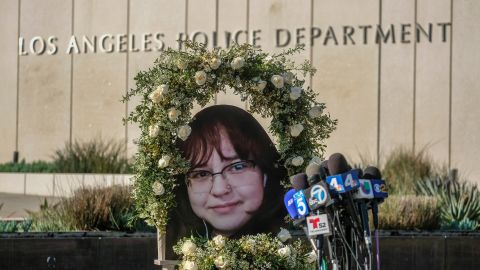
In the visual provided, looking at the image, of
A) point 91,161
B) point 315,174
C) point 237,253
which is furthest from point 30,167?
point 315,174

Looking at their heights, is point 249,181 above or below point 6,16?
below

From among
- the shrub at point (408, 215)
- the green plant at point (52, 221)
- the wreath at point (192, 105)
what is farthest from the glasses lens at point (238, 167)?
the shrub at point (408, 215)

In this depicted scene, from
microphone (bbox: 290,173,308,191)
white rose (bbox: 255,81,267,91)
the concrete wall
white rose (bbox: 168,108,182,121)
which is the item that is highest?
the concrete wall

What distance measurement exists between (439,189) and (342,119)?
7.48 metres

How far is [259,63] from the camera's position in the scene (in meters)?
10.4

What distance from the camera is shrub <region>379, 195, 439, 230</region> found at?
15114mm

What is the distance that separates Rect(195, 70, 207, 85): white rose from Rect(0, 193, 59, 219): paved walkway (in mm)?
9860

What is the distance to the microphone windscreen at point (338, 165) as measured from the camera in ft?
23.5

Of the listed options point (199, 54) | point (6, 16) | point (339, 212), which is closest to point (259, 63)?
point (199, 54)

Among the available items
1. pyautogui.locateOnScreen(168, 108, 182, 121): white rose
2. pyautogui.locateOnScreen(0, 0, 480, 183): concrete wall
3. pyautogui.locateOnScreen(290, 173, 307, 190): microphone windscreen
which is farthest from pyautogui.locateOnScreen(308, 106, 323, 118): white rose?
pyautogui.locateOnScreen(0, 0, 480, 183): concrete wall

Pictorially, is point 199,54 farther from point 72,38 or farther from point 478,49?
point 72,38

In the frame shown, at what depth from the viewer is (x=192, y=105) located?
10203mm

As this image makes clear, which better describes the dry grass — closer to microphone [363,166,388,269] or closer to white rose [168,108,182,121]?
white rose [168,108,182,121]

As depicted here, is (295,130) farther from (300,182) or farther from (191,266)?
(300,182)
